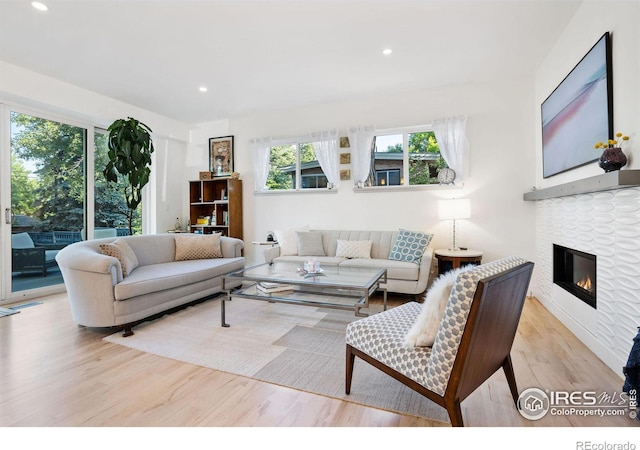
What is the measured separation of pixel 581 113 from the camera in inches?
99.3

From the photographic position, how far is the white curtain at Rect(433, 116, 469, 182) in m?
4.08

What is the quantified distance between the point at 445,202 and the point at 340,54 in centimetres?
206

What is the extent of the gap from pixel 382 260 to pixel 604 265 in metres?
2.09

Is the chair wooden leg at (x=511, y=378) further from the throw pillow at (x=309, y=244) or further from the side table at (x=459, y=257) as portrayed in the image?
the throw pillow at (x=309, y=244)

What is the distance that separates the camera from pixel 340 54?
3260 mm

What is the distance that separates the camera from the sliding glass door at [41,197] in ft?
12.4

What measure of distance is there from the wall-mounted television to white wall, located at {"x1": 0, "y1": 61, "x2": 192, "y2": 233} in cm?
545

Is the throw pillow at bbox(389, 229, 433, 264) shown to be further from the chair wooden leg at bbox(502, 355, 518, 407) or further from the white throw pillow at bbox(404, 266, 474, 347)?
the white throw pillow at bbox(404, 266, 474, 347)

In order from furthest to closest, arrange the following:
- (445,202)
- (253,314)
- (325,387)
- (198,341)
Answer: (445,202) → (253,314) → (198,341) → (325,387)

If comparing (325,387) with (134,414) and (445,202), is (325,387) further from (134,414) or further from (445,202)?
(445,202)

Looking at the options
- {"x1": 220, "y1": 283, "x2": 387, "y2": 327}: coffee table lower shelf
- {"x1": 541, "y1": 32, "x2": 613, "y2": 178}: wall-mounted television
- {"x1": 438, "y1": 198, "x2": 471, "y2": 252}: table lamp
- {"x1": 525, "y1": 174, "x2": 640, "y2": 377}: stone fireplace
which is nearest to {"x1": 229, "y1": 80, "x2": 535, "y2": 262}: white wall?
{"x1": 438, "y1": 198, "x2": 471, "y2": 252}: table lamp

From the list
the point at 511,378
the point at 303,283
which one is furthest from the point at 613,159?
the point at 303,283

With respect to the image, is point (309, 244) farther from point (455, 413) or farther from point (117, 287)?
point (455, 413)
